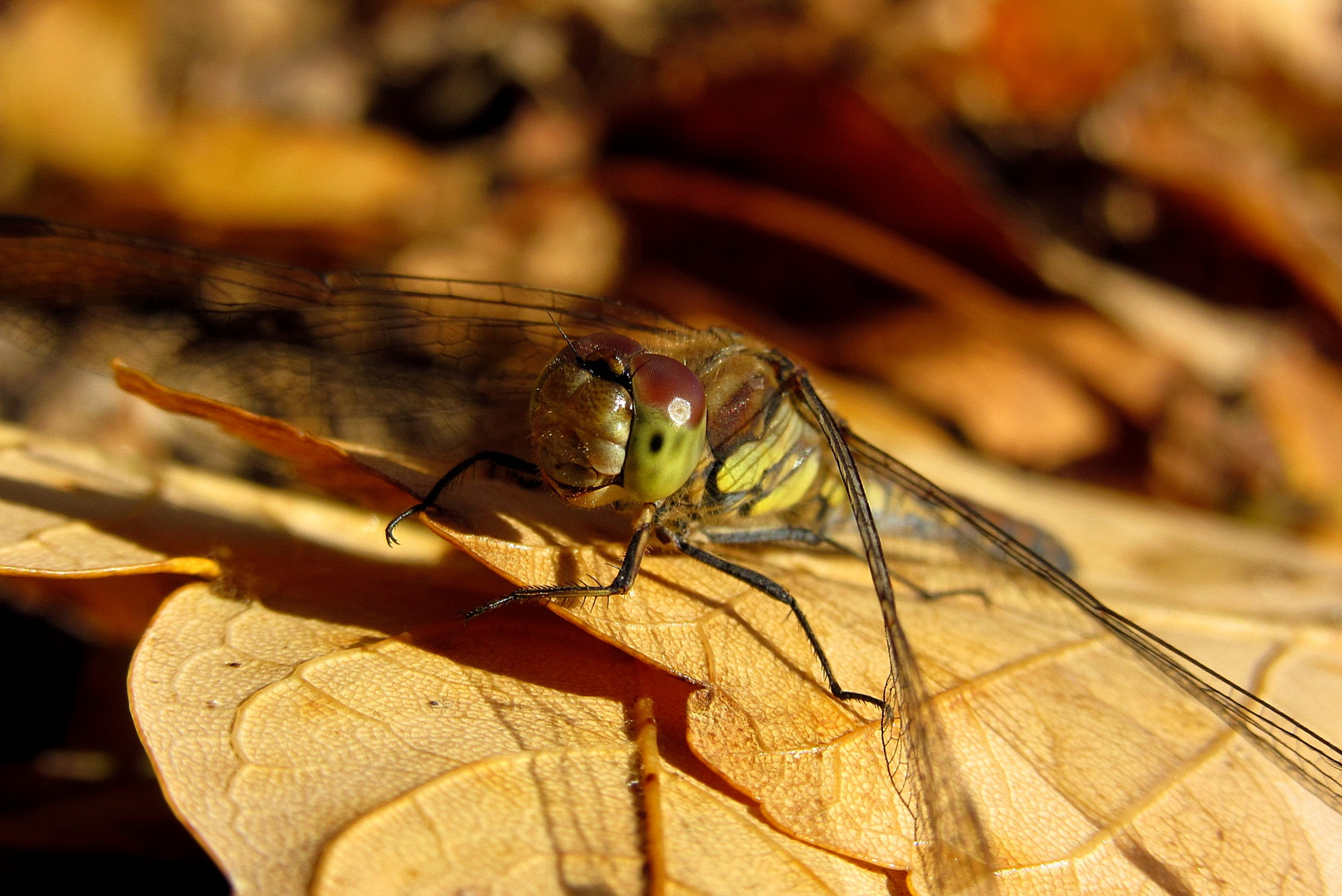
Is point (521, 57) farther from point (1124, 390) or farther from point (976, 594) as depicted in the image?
point (976, 594)

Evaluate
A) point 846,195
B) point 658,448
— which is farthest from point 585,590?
point 846,195

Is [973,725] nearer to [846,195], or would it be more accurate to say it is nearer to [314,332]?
[314,332]

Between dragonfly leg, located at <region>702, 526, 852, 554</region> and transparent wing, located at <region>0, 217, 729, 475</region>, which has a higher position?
transparent wing, located at <region>0, 217, 729, 475</region>

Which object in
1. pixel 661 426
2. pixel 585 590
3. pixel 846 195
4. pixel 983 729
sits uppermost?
pixel 846 195

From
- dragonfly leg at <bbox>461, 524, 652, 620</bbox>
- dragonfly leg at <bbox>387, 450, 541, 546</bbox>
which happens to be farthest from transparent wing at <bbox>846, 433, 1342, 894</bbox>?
dragonfly leg at <bbox>387, 450, 541, 546</bbox>

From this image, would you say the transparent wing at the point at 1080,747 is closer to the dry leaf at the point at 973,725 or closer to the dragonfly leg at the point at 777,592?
the dry leaf at the point at 973,725

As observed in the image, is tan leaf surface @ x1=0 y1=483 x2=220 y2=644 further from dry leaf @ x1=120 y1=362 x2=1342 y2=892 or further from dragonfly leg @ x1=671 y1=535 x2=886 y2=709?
dragonfly leg @ x1=671 y1=535 x2=886 y2=709
